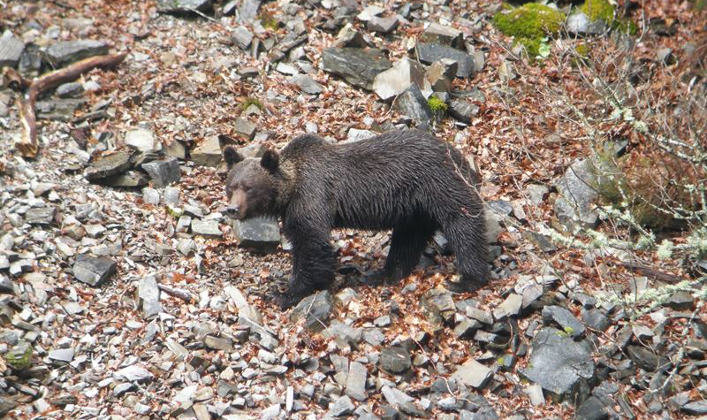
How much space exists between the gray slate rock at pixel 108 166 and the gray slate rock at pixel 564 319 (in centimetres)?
686

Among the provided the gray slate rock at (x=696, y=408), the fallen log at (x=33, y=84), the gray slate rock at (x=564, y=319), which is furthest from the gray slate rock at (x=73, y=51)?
the gray slate rock at (x=696, y=408)

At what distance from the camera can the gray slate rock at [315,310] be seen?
976cm

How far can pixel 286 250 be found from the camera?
1165 cm

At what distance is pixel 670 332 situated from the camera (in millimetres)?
9734

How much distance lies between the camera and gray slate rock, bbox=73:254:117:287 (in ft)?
33.9

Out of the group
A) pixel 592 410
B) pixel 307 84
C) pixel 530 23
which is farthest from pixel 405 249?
pixel 530 23

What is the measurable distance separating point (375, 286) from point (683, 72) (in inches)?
268

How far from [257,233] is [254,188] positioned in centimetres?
102

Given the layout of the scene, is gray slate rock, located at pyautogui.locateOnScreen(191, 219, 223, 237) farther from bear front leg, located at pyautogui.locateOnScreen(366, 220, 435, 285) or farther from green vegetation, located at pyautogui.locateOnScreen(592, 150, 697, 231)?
green vegetation, located at pyautogui.locateOnScreen(592, 150, 697, 231)

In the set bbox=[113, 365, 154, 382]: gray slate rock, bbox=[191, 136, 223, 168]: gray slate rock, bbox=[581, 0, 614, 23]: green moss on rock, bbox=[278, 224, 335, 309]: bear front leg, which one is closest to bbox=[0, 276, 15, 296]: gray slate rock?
bbox=[113, 365, 154, 382]: gray slate rock

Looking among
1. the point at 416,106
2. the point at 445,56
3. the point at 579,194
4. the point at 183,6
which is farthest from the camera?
the point at 183,6

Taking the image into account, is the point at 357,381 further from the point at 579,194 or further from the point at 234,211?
the point at 579,194

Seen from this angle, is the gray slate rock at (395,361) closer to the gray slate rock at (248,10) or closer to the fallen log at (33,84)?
the fallen log at (33,84)

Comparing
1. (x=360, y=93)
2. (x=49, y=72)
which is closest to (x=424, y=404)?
(x=360, y=93)
